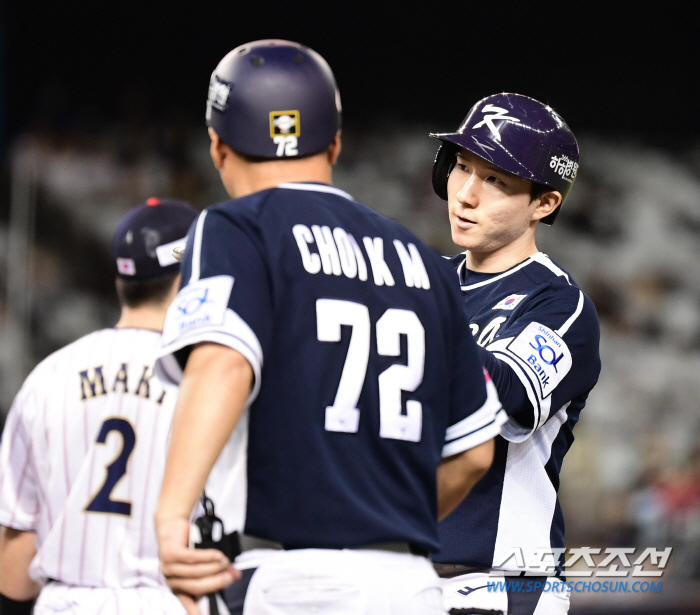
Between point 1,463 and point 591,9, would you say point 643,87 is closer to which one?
point 591,9

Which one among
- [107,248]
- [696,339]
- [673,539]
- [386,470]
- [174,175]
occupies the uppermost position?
[386,470]

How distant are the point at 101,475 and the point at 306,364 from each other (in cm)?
144

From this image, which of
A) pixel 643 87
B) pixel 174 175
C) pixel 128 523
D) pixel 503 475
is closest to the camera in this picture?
pixel 503 475

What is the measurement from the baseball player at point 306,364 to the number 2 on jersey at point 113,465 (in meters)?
1.25

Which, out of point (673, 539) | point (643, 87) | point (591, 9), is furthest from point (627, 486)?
point (591, 9)

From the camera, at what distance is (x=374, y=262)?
76.4 inches

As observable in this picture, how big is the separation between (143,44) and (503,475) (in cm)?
777

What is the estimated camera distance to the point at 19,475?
3105 millimetres

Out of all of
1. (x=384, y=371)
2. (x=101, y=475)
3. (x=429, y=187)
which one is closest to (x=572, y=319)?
(x=384, y=371)

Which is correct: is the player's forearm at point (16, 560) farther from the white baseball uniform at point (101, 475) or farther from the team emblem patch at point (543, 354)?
the team emblem patch at point (543, 354)

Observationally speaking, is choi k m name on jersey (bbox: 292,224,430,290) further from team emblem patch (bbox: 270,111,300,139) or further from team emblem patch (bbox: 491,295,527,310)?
team emblem patch (bbox: 491,295,527,310)

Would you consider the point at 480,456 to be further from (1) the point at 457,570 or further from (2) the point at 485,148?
(2) the point at 485,148

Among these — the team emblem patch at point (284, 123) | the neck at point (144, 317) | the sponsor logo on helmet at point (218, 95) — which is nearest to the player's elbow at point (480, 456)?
the team emblem patch at point (284, 123)

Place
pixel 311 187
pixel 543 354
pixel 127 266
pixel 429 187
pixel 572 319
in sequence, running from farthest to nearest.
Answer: pixel 429 187
pixel 127 266
pixel 572 319
pixel 543 354
pixel 311 187
